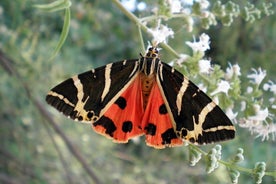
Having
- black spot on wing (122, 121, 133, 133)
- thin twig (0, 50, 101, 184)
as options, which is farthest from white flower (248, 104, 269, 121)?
thin twig (0, 50, 101, 184)

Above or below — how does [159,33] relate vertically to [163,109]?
above

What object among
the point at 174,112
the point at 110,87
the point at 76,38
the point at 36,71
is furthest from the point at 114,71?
the point at 76,38

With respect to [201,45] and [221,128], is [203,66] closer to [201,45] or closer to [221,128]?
[201,45]

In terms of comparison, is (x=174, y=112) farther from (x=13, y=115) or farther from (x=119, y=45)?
(x=119, y=45)

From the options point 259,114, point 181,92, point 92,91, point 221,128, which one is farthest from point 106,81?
point 259,114

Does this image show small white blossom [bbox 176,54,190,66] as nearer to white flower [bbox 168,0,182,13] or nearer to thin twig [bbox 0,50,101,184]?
white flower [bbox 168,0,182,13]

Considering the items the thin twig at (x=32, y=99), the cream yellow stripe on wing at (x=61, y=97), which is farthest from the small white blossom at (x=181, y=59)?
the thin twig at (x=32, y=99)

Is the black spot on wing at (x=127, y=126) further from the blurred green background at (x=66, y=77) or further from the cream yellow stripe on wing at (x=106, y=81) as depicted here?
the blurred green background at (x=66, y=77)
